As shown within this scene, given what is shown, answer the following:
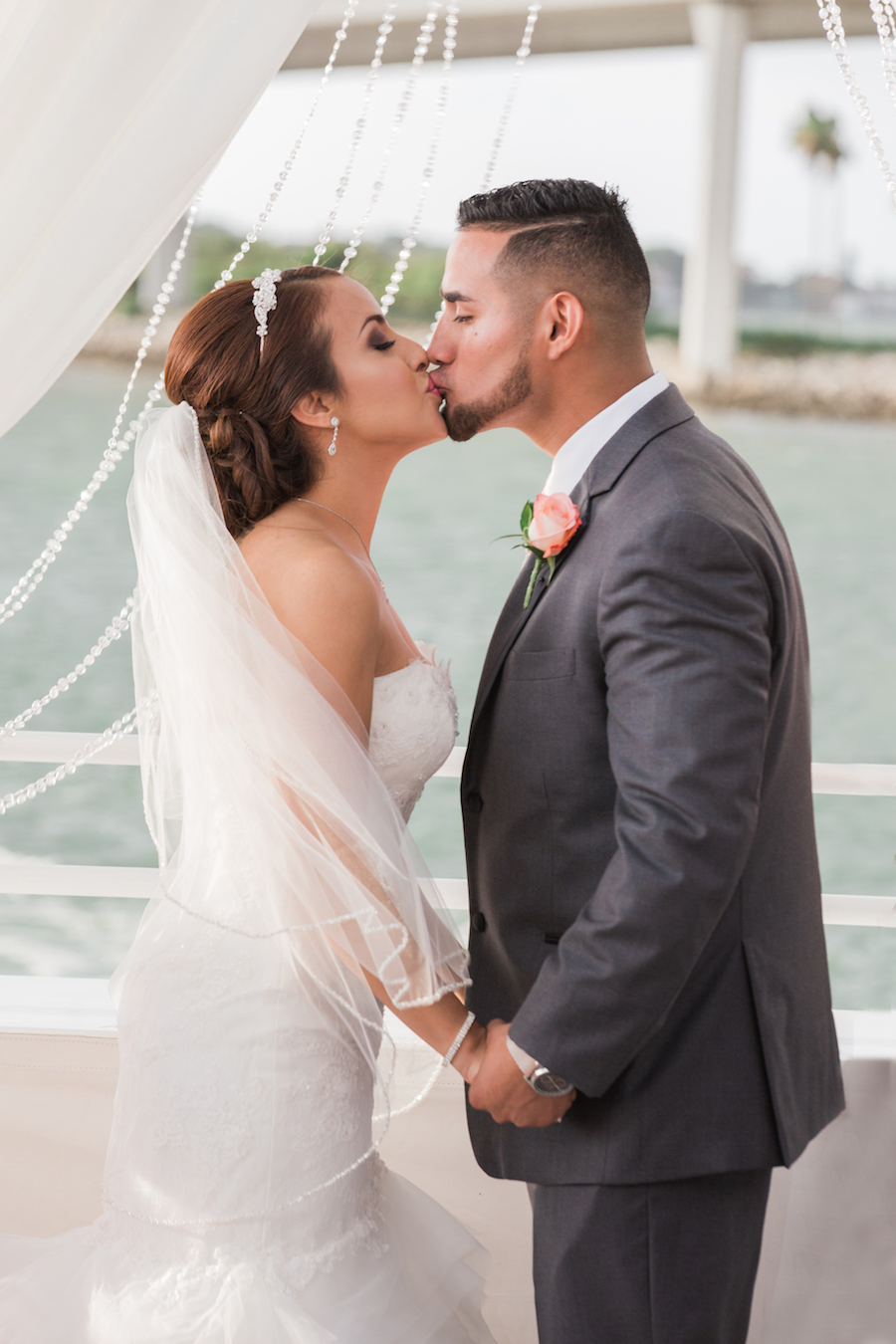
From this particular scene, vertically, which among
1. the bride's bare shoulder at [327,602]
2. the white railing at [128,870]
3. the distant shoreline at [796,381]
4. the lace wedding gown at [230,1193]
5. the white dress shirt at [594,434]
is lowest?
the lace wedding gown at [230,1193]

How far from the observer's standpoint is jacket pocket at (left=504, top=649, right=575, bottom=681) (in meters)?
1.55

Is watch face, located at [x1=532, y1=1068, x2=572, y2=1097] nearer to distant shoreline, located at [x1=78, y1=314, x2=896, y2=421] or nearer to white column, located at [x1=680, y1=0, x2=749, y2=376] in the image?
white column, located at [x1=680, y1=0, x2=749, y2=376]

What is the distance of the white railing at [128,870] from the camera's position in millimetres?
2182

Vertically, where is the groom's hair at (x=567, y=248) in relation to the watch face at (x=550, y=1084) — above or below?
above

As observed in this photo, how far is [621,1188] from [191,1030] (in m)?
0.63

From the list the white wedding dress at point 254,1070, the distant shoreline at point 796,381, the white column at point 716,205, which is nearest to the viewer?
the white wedding dress at point 254,1070

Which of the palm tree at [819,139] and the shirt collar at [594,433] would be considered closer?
the shirt collar at [594,433]

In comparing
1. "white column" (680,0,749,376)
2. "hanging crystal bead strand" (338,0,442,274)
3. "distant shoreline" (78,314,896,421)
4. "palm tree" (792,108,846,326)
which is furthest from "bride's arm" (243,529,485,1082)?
"palm tree" (792,108,846,326)

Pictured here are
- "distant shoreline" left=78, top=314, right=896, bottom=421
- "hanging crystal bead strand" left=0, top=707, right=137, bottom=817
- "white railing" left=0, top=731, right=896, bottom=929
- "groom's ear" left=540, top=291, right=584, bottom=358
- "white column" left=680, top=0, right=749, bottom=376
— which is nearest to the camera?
"groom's ear" left=540, top=291, right=584, bottom=358

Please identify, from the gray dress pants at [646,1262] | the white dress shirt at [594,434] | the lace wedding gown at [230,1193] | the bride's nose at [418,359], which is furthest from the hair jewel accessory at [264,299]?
the gray dress pants at [646,1262]

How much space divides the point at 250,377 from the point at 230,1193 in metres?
1.18

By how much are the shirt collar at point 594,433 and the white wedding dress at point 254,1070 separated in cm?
46

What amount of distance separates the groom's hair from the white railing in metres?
0.84

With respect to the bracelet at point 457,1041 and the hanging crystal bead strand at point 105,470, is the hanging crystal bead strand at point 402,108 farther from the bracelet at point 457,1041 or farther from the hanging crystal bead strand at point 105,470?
the bracelet at point 457,1041
